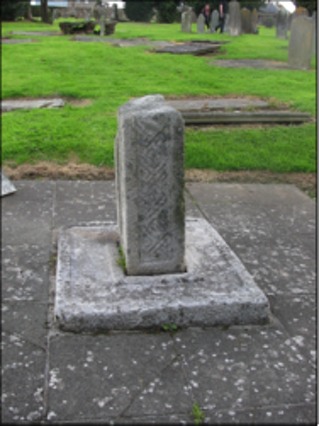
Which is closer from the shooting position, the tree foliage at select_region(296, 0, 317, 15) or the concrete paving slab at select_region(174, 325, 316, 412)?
the concrete paving slab at select_region(174, 325, 316, 412)

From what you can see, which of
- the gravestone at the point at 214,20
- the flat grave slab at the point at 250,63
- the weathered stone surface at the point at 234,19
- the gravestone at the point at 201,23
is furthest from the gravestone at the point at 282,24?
the flat grave slab at the point at 250,63

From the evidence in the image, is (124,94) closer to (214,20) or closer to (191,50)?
(191,50)

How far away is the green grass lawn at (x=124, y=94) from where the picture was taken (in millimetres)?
6953

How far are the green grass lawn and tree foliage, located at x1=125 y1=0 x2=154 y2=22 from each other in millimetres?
10100

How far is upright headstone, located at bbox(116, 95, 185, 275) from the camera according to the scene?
314 cm

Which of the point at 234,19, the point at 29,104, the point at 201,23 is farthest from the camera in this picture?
the point at 201,23

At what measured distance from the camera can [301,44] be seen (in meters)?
15.5

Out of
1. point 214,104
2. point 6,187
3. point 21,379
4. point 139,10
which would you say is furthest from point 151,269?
point 139,10

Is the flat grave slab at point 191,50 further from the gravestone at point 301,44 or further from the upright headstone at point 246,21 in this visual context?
the upright headstone at point 246,21

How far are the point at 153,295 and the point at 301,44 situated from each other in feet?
45.4

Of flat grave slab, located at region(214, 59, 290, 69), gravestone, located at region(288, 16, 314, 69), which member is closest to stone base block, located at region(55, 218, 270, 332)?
gravestone, located at region(288, 16, 314, 69)

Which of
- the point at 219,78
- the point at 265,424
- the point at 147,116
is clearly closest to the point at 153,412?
the point at 265,424

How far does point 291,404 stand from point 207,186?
→ 370cm

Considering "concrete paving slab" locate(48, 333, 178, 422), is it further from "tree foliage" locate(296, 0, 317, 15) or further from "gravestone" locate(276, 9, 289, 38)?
"gravestone" locate(276, 9, 289, 38)
